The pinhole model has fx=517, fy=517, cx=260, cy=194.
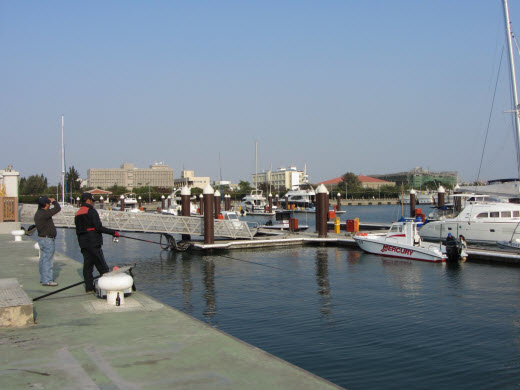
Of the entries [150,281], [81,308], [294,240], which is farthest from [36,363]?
[294,240]

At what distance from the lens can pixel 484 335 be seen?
13523 mm

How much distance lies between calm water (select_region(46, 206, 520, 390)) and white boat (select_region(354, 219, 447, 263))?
66 centimetres

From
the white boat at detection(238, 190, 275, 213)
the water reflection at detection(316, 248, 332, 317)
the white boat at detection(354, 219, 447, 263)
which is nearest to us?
the water reflection at detection(316, 248, 332, 317)

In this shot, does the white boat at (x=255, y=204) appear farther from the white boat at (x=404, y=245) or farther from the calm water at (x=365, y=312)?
the calm water at (x=365, y=312)

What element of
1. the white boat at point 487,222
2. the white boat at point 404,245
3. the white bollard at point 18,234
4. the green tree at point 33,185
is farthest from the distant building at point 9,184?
the green tree at point 33,185

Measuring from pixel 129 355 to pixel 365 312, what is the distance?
10.4 meters

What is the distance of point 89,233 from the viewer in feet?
38.1

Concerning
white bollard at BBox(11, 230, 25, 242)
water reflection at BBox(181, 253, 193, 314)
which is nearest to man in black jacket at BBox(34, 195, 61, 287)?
water reflection at BBox(181, 253, 193, 314)

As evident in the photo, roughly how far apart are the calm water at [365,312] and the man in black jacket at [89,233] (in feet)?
13.7

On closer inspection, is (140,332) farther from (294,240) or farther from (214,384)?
(294,240)

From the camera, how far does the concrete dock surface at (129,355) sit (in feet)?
20.5

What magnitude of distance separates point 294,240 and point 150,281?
15.4 m

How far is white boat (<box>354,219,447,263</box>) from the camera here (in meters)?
27.7

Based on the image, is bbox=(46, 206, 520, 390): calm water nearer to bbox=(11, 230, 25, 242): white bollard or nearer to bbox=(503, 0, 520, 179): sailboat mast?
bbox=(11, 230, 25, 242): white bollard
